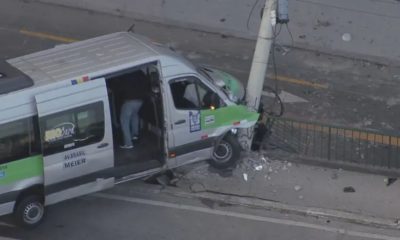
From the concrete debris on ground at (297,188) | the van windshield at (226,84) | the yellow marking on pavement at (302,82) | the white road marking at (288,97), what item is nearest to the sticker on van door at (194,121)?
the van windshield at (226,84)

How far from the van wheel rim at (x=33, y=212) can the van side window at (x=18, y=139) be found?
0.76 metres

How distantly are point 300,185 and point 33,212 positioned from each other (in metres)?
Answer: 3.91

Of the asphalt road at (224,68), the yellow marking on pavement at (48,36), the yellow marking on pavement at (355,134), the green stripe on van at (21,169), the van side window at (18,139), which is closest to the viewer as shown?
the van side window at (18,139)

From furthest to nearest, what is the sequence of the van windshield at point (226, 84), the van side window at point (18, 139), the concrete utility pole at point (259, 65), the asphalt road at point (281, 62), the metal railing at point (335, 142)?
the asphalt road at point (281, 62), the metal railing at point (335, 142), the van windshield at point (226, 84), the concrete utility pole at point (259, 65), the van side window at point (18, 139)

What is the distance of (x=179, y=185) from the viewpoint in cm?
1323

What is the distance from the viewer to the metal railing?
13883 mm

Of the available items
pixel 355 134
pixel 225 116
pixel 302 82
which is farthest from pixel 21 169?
pixel 302 82

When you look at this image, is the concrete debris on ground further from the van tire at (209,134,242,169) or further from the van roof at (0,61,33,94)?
the van roof at (0,61,33,94)

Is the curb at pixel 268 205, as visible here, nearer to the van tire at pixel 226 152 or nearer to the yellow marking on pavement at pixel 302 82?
the van tire at pixel 226 152

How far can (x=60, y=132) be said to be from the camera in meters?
11.6

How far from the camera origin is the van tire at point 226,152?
13.4 meters

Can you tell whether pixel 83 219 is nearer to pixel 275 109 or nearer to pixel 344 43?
pixel 275 109

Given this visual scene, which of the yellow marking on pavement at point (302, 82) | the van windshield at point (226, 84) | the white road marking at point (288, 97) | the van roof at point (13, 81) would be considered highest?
the van roof at point (13, 81)

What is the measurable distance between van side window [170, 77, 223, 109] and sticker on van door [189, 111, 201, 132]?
9 cm
